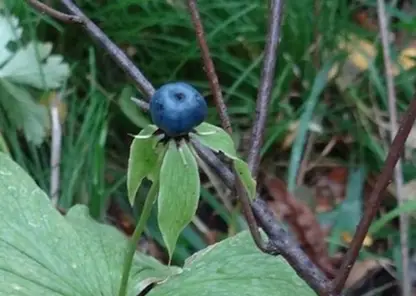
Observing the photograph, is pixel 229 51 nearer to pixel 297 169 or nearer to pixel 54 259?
pixel 297 169

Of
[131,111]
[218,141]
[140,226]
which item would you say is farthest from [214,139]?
[131,111]

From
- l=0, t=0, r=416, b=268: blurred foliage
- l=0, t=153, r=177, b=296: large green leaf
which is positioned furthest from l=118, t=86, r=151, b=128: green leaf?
l=0, t=153, r=177, b=296: large green leaf

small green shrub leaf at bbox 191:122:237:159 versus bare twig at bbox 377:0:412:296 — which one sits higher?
small green shrub leaf at bbox 191:122:237:159

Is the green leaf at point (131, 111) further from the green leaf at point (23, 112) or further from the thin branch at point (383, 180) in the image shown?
the thin branch at point (383, 180)

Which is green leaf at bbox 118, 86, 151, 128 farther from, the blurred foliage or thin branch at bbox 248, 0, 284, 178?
thin branch at bbox 248, 0, 284, 178

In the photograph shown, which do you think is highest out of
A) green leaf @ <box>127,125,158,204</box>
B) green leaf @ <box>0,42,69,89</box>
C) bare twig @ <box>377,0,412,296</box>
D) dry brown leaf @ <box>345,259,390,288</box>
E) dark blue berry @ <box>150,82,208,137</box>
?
dark blue berry @ <box>150,82,208,137</box>

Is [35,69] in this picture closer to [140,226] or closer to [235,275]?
[235,275]

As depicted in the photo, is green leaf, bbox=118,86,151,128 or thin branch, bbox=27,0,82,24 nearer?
thin branch, bbox=27,0,82,24

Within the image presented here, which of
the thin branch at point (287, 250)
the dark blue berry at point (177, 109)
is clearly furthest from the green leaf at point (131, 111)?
the dark blue berry at point (177, 109)

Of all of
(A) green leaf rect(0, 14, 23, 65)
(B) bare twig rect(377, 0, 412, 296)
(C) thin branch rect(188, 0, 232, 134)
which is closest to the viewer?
(C) thin branch rect(188, 0, 232, 134)
